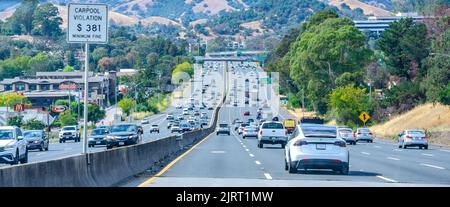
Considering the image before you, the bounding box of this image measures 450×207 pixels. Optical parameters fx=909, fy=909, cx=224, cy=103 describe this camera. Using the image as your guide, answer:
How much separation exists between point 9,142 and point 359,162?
14065 millimetres

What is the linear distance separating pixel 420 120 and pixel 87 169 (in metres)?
77.6

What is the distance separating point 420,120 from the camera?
94.7m

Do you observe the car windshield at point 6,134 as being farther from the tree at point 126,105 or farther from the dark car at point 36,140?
the tree at point 126,105

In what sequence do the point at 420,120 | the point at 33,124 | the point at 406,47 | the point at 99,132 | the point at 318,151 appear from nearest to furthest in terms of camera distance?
1. the point at 318,151
2. the point at 99,132
3. the point at 33,124
4. the point at 420,120
5. the point at 406,47

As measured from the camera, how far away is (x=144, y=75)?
182 meters

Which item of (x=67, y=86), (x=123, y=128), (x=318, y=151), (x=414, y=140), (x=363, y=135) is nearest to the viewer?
(x=318, y=151)

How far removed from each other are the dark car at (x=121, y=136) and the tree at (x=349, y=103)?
182ft

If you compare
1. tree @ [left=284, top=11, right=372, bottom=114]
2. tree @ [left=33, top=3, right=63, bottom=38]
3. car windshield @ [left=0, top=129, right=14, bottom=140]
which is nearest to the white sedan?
car windshield @ [left=0, top=129, right=14, bottom=140]

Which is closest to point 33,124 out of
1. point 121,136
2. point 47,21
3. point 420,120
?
point 420,120

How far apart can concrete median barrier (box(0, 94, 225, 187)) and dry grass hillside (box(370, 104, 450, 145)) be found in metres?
60.0

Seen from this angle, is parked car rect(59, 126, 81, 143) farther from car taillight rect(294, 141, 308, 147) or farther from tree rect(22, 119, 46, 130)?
car taillight rect(294, 141, 308, 147)

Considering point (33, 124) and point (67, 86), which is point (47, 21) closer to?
point (67, 86)

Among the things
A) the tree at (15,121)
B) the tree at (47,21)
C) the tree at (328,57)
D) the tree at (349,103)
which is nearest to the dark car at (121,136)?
the tree at (15,121)

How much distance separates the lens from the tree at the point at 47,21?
156 metres
